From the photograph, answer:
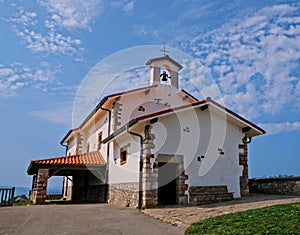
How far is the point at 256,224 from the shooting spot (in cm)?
548

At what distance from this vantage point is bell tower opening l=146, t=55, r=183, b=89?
557 inches

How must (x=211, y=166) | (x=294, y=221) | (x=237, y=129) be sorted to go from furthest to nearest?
1. (x=237, y=129)
2. (x=211, y=166)
3. (x=294, y=221)

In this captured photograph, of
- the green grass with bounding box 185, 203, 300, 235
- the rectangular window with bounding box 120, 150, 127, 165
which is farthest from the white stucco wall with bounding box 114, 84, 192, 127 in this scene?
the green grass with bounding box 185, 203, 300, 235

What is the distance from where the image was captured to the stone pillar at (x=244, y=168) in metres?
11.4

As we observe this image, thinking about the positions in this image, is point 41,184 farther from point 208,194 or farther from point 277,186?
point 277,186

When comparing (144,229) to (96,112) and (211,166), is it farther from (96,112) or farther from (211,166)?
(96,112)

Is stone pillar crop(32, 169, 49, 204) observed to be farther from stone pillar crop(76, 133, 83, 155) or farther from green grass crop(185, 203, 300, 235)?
green grass crop(185, 203, 300, 235)

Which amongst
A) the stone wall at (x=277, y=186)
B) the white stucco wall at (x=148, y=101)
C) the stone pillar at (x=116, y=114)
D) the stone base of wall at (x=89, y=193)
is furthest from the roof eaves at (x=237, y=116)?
the stone base of wall at (x=89, y=193)

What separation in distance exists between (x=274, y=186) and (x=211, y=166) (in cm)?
350

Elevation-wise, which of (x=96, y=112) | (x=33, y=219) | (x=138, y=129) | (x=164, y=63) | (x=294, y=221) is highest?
(x=164, y=63)

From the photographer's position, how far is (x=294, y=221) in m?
5.34

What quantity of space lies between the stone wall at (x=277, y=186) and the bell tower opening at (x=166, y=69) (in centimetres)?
624

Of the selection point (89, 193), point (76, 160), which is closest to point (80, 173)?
point (89, 193)

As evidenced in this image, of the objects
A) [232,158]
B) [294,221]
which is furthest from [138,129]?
[294,221]
